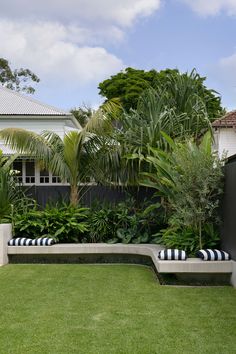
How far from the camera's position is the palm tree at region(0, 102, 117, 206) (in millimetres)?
10602

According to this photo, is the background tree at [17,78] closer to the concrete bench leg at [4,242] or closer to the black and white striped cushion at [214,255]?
the concrete bench leg at [4,242]

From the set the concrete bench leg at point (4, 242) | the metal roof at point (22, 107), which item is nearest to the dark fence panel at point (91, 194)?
the concrete bench leg at point (4, 242)

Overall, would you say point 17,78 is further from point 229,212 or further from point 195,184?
point 229,212

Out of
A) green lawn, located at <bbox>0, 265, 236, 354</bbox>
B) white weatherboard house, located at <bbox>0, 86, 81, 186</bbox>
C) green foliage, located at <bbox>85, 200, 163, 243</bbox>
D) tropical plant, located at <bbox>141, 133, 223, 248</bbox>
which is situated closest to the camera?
green lawn, located at <bbox>0, 265, 236, 354</bbox>

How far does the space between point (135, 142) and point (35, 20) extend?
662 cm

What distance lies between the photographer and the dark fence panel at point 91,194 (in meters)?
11.2

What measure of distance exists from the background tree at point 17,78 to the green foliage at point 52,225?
28729 mm

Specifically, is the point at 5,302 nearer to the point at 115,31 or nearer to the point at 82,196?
the point at 82,196

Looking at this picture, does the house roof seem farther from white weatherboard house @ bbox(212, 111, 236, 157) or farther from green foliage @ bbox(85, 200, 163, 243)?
green foliage @ bbox(85, 200, 163, 243)

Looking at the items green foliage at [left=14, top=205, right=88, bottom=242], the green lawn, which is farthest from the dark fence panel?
the green lawn

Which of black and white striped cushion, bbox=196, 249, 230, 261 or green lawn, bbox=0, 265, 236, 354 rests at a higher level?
black and white striped cushion, bbox=196, 249, 230, 261

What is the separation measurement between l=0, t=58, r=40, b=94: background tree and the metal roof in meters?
18.8

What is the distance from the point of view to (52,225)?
33.0 ft

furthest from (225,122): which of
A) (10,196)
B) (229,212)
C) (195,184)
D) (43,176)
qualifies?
(229,212)
